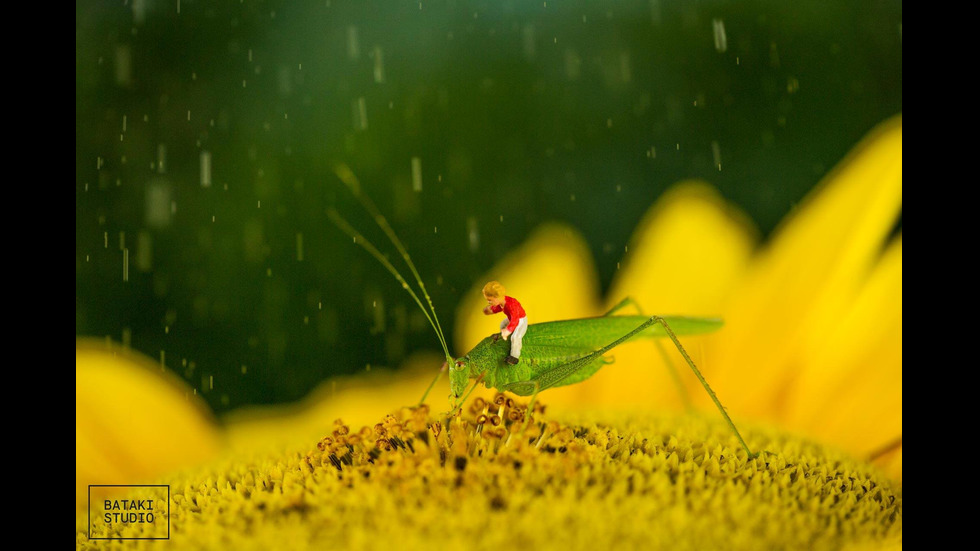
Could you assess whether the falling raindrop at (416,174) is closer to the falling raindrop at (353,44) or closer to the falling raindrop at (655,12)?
the falling raindrop at (353,44)

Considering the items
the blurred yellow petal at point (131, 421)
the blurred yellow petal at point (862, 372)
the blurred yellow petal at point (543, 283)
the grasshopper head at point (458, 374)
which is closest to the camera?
the grasshopper head at point (458, 374)

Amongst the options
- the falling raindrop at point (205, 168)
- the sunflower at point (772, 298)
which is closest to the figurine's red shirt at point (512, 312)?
the sunflower at point (772, 298)

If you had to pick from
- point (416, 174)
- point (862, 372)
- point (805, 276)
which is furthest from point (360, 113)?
point (862, 372)

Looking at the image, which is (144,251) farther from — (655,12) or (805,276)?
(805,276)

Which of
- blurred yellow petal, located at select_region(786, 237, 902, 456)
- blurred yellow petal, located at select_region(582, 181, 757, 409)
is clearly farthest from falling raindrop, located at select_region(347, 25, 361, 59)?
blurred yellow petal, located at select_region(786, 237, 902, 456)

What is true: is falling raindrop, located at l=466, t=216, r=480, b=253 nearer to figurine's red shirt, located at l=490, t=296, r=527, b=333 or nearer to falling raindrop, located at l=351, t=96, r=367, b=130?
falling raindrop, located at l=351, t=96, r=367, b=130

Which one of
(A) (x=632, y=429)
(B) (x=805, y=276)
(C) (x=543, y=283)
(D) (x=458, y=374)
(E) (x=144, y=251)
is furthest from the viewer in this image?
(C) (x=543, y=283)
